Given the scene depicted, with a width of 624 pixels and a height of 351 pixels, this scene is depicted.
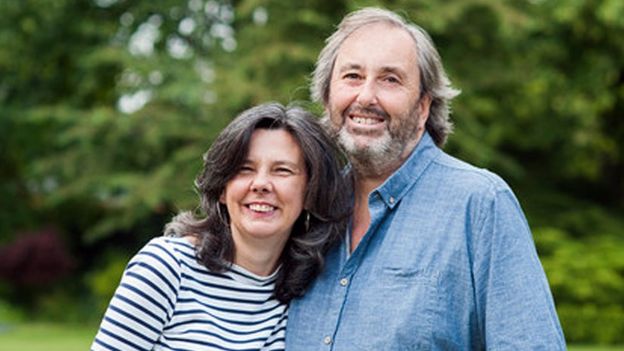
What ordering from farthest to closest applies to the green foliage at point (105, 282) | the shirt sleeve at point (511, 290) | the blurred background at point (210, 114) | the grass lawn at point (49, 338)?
the green foliage at point (105, 282) < the blurred background at point (210, 114) < the grass lawn at point (49, 338) < the shirt sleeve at point (511, 290)

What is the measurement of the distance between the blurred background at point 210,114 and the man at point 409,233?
6.88 m

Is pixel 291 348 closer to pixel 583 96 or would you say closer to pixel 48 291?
pixel 583 96

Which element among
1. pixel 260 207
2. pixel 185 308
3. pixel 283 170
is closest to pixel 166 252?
pixel 185 308

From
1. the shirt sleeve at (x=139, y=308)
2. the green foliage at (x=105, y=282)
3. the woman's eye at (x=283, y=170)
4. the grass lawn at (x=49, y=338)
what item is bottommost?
the shirt sleeve at (x=139, y=308)

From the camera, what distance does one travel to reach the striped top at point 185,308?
2779 millimetres

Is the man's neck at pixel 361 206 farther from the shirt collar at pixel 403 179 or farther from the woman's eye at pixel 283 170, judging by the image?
the woman's eye at pixel 283 170

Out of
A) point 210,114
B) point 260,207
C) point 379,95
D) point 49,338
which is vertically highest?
point 210,114

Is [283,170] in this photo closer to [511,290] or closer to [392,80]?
[392,80]

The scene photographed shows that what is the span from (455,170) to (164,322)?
0.97 metres

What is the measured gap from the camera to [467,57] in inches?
486

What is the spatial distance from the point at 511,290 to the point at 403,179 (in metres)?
0.54

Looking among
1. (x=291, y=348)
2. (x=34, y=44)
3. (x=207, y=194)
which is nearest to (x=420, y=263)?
(x=291, y=348)

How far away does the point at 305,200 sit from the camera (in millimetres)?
3061

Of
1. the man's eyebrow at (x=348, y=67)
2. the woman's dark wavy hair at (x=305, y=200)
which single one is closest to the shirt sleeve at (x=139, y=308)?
the woman's dark wavy hair at (x=305, y=200)
